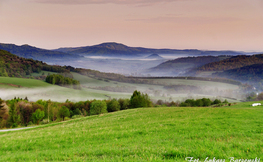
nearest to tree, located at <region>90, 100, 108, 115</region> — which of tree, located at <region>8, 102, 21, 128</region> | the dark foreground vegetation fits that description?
the dark foreground vegetation

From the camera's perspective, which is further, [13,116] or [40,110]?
[40,110]

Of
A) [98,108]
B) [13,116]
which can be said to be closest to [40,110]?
[13,116]

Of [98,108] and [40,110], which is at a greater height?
[40,110]

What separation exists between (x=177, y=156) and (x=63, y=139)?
9408 millimetres

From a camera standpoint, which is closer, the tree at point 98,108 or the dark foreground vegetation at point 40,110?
the dark foreground vegetation at point 40,110

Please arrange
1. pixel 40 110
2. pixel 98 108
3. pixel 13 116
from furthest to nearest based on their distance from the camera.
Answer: pixel 98 108 → pixel 40 110 → pixel 13 116

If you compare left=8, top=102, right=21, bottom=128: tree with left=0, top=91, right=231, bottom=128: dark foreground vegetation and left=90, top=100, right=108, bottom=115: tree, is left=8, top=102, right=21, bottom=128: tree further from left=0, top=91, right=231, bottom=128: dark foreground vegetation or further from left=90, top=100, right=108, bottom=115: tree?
left=90, top=100, right=108, bottom=115: tree

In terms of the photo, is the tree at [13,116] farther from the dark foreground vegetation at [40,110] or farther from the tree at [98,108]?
the tree at [98,108]

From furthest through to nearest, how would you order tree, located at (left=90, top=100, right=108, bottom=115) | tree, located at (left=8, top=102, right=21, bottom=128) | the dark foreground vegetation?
1. tree, located at (left=90, top=100, right=108, bottom=115)
2. tree, located at (left=8, top=102, right=21, bottom=128)
3. the dark foreground vegetation

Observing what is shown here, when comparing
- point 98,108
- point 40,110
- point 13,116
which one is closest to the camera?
point 13,116

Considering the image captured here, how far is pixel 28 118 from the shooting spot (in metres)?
85.8

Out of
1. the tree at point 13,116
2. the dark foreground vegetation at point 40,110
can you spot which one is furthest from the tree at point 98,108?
the tree at point 13,116

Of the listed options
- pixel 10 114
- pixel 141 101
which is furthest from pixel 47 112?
pixel 141 101

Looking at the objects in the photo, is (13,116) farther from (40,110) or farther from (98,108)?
(98,108)
